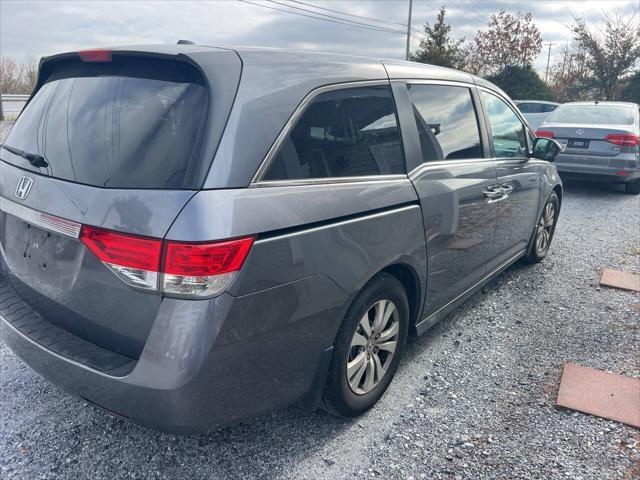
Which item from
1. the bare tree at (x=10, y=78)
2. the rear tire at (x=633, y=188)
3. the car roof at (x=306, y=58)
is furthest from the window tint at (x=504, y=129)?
the bare tree at (x=10, y=78)

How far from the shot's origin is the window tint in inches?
147

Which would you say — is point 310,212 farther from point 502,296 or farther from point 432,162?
point 502,296

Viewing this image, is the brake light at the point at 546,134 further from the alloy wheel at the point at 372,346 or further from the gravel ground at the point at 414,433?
the alloy wheel at the point at 372,346

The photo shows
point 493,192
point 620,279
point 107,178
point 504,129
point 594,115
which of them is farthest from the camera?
point 594,115

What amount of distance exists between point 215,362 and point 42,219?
0.92 m

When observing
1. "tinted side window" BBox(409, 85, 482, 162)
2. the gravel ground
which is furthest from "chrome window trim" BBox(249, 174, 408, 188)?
the gravel ground

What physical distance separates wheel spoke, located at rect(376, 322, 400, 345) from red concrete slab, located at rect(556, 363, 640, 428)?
3.26 ft

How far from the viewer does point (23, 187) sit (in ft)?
7.16

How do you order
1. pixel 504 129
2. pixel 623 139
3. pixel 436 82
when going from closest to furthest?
pixel 436 82 < pixel 504 129 < pixel 623 139

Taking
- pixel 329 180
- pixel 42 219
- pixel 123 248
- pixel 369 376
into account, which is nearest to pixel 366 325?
pixel 369 376

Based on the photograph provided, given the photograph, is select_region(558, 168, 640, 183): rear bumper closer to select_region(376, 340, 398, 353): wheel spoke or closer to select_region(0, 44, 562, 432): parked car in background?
select_region(0, 44, 562, 432): parked car in background

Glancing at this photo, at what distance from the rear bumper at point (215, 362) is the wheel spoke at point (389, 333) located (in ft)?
1.72

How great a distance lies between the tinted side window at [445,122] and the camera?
2.87 m

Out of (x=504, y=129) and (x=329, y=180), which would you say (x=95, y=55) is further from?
(x=504, y=129)
